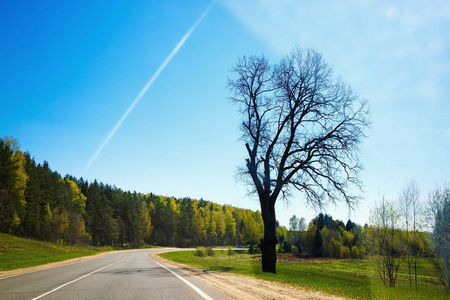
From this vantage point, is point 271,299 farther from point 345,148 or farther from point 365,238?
point 365,238

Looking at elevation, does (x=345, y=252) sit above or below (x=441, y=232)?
below

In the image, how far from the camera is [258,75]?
1902cm

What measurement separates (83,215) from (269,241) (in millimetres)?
67989

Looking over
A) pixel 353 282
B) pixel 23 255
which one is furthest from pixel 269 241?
pixel 23 255

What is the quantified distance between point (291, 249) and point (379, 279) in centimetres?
9126

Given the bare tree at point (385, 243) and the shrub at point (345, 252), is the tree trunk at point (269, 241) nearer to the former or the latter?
the bare tree at point (385, 243)

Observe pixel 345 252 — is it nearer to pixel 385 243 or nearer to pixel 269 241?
pixel 385 243

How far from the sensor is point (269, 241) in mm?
16688

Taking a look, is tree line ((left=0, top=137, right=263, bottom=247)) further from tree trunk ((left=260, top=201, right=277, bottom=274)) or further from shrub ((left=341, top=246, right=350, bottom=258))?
tree trunk ((left=260, top=201, right=277, bottom=274))

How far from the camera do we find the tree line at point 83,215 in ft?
163

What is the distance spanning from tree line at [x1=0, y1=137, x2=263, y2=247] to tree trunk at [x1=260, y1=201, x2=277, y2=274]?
44.8m

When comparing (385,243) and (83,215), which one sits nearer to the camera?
(385,243)

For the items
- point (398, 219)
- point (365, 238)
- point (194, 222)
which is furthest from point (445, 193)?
point (194, 222)

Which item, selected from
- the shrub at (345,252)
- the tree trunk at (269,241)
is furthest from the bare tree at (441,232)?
the shrub at (345,252)
